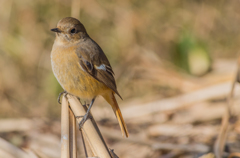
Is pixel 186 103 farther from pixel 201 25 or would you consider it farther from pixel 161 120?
pixel 201 25

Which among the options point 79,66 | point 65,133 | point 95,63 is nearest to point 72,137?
point 65,133

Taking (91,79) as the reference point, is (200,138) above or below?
below

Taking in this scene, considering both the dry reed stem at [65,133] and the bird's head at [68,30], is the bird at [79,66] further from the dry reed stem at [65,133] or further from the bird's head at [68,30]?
the dry reed stem at [65,133]

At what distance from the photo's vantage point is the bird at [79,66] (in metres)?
3.23

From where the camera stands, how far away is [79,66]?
130 inches

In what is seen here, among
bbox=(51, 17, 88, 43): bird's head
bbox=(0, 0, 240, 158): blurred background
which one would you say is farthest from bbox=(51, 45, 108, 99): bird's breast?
bbox=(0, 0, 240, 158): blurred background

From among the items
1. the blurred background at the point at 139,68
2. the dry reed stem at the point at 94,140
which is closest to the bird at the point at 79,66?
the blurred background at the point at 139,68

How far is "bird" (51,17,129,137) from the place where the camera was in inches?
127

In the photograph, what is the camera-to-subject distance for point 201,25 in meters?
7.26

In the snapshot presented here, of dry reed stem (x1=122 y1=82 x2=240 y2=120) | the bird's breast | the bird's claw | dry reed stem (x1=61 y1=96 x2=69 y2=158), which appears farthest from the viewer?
dry reed stem (x1=122 y1=82 x2=240 y2=120)

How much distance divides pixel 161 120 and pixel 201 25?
3557mm

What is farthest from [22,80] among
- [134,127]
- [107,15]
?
[134,127]

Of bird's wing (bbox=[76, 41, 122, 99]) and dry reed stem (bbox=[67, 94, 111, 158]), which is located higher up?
bird's wing (bbox=[76, 41, 122, 99])

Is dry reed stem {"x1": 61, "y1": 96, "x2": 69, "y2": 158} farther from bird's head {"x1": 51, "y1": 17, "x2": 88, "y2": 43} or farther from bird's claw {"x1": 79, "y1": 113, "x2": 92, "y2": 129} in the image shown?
bird's head {"x1": 51, "y1": 17, "x2": 88, "y2": 43}
